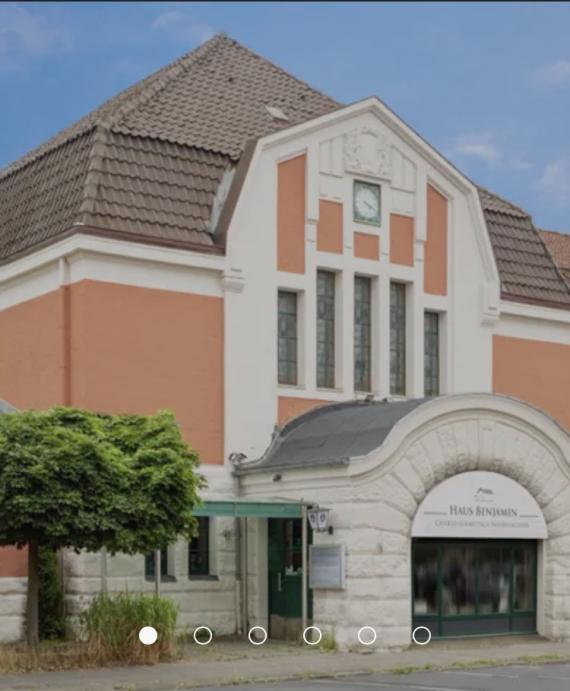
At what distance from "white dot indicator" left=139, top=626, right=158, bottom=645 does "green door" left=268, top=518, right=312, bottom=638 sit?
5871mm

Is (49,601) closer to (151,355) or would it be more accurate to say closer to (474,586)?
(151,355)

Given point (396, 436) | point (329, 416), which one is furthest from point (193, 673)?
point (329, 416)

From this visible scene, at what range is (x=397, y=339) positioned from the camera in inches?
1286

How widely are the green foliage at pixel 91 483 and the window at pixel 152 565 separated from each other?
4.92 meters

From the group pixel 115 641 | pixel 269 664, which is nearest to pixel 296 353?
pixel 269 664

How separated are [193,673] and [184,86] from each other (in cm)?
1642

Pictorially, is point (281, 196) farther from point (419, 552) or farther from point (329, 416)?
point (419, 552)

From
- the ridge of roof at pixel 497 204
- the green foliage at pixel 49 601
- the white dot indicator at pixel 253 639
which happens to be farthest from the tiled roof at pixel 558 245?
the green foliage at pixel 49 601

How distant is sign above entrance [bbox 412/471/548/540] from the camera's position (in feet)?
89.5

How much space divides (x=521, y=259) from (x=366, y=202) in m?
5.40

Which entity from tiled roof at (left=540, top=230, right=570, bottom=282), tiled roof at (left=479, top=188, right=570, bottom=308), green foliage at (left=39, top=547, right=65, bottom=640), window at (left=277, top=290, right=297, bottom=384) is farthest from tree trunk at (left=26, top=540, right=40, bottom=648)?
tiled roof at (left=540, top=230, right=570, bottom=282)

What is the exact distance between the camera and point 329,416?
97.6 feet

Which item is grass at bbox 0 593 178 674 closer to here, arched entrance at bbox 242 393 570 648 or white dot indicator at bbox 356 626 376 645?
white dot indicator at bbox 356 626 376 645

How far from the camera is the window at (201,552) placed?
29.2 m
